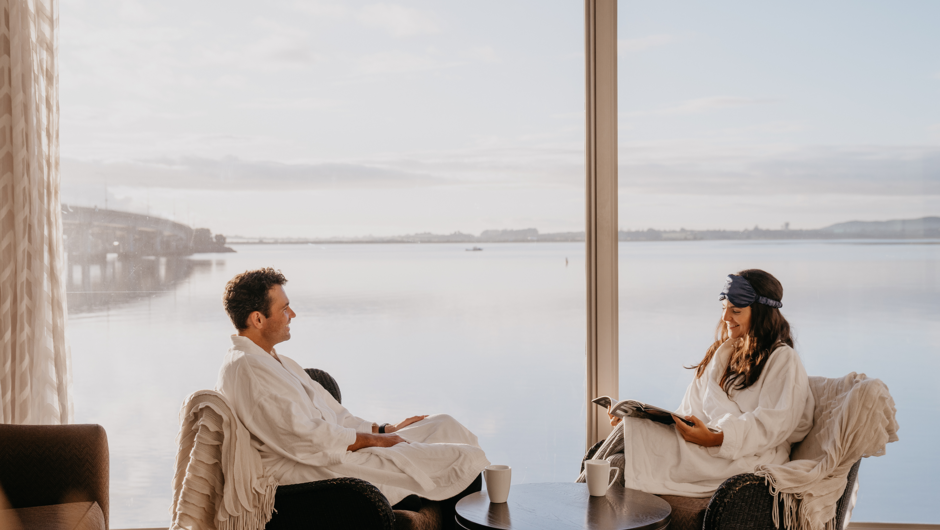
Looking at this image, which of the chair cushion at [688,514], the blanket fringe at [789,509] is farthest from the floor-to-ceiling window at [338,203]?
the blanket fringe at [789,509]

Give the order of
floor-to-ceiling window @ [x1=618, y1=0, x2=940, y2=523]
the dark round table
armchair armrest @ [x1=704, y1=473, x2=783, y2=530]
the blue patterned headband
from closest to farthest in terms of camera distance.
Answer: the dark round table → armchair armrest @ [x1=704, y1=473, x2=783, y2=530] → the blue patterned headband → floor-to-ceiling window @ [x1=618, y1=0, x2=940, y2=523]

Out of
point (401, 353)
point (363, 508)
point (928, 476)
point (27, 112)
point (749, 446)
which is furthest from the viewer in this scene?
point (401, 353)

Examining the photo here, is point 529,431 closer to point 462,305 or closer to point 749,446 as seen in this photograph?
point 462,305

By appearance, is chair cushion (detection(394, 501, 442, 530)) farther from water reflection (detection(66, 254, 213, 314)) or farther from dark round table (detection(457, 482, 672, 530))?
water reflection (detection(66, 254, 213, 314))

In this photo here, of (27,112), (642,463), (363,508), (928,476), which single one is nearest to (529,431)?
(642,463)

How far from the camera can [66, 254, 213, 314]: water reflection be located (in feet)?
11.0

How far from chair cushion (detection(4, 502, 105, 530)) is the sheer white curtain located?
742 mm

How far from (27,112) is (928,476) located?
431cm

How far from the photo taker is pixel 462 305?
11.5ft

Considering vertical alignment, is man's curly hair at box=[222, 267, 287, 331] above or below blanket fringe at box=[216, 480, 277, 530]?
above

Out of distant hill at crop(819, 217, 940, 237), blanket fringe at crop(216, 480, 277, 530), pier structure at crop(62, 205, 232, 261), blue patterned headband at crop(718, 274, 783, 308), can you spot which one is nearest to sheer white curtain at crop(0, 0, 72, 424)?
pier structure at crop(62, 205, 232, 261)

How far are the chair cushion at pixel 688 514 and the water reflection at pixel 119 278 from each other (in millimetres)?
2355

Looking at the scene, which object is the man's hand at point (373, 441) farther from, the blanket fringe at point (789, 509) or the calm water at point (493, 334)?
the blanket fringe at point (789, 509)

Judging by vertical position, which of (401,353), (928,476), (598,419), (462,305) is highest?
(462,305)
